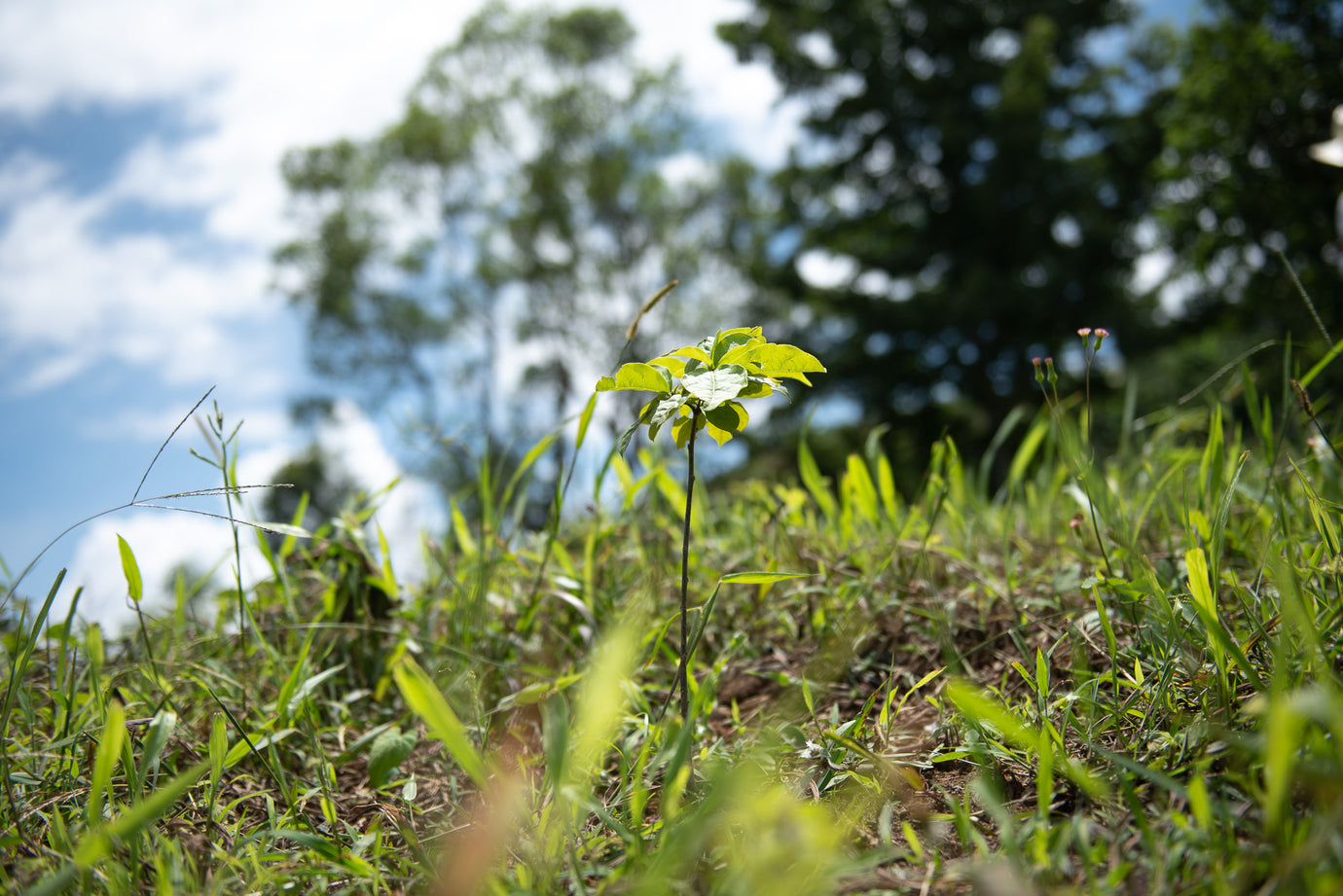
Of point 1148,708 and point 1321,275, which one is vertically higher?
point 1148,708

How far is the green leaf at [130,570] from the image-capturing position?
35.9 inches

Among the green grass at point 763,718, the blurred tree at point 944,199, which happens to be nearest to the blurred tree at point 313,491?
the green grass at point 763,718

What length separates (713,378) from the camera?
0.70 metres

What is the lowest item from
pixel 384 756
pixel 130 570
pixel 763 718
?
pixel 763 718

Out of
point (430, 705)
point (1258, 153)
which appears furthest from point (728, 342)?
point (1258, 153)

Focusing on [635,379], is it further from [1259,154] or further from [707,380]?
[1259,154]

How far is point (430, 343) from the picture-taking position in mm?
15008

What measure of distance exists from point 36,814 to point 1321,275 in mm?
9719

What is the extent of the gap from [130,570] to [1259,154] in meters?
10.7

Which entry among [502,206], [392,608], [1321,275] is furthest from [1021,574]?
[502,206]

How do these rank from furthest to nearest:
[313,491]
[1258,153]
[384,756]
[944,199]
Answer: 1. [944,199]
2. [1258,153]
3. [313,491]
4. [384,756]

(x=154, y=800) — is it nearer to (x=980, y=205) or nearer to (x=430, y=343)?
(x=980, y=205)

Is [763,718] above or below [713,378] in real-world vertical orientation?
below

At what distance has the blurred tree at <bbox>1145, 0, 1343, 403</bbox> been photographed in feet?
23.0
